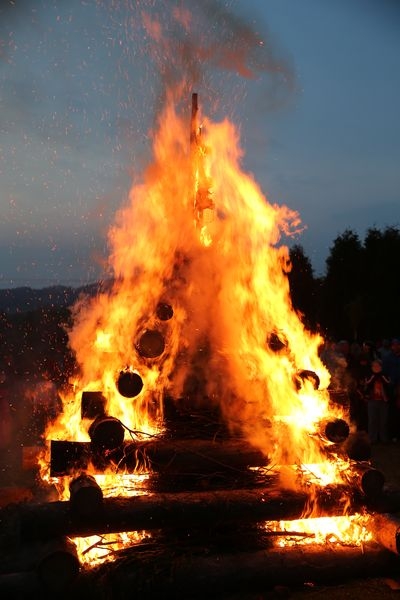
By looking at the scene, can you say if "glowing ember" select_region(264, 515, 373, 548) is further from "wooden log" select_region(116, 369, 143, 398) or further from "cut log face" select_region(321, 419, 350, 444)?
"wooden log" select_region(116, 369, 143, 398)

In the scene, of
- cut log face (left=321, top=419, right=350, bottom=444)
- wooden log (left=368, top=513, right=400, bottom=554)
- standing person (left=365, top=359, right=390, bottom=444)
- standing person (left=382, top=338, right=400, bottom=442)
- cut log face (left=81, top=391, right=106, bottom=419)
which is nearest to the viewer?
wooden log (left=368, top=513, right=400, bottom=554)

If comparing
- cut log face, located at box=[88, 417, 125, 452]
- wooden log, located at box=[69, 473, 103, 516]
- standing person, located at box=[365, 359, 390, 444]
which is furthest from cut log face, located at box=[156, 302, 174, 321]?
standing person, located at box=[365, 359, 390, 444]

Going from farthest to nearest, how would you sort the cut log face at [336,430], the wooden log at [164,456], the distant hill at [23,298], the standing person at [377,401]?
the distant hill at [23,298] → the standing person at [377,401] → the cut log face at [336,430] → the wooden log at [164,456]

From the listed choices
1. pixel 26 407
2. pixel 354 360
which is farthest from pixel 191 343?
pixel 26 407

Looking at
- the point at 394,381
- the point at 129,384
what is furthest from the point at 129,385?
the point at 394,381

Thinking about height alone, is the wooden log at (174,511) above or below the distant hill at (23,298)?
below

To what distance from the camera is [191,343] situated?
690cm

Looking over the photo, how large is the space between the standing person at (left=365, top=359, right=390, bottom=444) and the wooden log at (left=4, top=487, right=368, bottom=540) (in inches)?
213

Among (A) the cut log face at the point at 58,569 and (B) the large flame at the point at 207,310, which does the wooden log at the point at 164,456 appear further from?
(A) the cut log face at the point at 58,569

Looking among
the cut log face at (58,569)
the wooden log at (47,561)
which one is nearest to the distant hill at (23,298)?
the wooden log at (47,561)

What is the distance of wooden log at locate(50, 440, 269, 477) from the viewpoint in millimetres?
5391

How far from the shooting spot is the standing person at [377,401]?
10.4 metres

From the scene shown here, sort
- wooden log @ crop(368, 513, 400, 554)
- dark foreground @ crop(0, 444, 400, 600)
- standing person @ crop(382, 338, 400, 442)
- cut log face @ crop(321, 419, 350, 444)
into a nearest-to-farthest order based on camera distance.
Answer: dark foreground @ crop(0, 444, 400, 600) → wooden log @ crop(368, 513, 400, 554) → cut log face @ crop(321, 419, 350, 444) → standing person @ crop(382, 338, 400, 442)

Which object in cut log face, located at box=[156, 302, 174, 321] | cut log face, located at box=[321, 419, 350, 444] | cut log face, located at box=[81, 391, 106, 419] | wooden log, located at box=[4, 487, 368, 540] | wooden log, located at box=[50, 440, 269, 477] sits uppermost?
cut log face, located at box=[156, 302, 174, 321]
